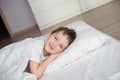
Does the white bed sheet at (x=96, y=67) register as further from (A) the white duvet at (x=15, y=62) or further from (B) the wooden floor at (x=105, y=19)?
(B) the wooden floor at (x=105, y=19)

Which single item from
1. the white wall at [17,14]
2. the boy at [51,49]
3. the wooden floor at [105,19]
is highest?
the boy at [51,49]

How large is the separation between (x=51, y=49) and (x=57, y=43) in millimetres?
67

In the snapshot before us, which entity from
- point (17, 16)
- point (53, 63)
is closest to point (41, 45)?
point (53, 63)

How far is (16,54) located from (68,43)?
390mm

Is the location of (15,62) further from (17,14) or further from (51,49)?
(17,14)

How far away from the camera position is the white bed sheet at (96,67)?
1.25 m

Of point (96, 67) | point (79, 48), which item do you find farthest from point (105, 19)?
point (96, 67)

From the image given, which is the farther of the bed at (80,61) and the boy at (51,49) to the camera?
the boy at (51,49)

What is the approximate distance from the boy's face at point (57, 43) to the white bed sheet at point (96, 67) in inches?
5.8

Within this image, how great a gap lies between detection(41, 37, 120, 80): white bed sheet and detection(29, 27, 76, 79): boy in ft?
0.27

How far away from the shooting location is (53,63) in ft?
4.75

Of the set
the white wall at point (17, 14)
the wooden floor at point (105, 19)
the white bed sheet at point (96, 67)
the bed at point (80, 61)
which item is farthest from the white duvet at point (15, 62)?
the white wall at point (17, 14)

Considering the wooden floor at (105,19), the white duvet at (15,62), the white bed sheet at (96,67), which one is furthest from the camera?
the wooden floor at (105,19)

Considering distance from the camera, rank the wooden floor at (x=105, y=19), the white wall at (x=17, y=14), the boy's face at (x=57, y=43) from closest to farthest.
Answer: the boy's face at (x=57, y=43)
the wooden floor at (x=105, y=19)
the white wall at (x=17, y=14)
